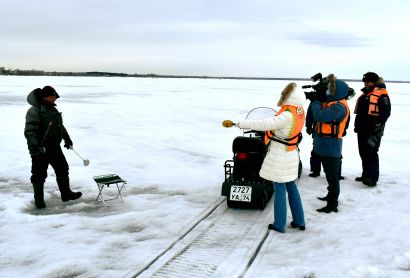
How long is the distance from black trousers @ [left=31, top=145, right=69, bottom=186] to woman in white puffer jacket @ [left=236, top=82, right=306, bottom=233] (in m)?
2.68

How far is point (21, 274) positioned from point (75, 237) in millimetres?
838

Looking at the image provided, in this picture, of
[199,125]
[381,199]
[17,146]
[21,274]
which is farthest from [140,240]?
[199,125]

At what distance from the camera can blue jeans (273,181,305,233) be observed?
430cm

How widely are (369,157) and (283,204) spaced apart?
2615 mm

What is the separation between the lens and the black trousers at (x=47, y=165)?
5.10m

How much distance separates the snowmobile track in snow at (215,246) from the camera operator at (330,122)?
906 millimetres

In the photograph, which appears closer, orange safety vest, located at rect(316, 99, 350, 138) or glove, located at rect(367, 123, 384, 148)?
orange safety vest, located at rect(316, 99, 350, 138)

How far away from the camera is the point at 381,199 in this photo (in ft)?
18.2

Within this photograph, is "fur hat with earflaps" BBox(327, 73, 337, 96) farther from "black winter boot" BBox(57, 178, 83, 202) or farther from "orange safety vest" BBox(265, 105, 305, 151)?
"black winter boot" BBox(57, 178, 83, 202)

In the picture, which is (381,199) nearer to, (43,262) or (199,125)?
(43,262)

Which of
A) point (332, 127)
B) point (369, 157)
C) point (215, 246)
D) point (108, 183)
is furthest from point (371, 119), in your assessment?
point (108, 183)

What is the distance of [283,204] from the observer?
4305 millimetres

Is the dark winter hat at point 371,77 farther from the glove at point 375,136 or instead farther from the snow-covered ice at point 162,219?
the snow-covered ice at point 162,219

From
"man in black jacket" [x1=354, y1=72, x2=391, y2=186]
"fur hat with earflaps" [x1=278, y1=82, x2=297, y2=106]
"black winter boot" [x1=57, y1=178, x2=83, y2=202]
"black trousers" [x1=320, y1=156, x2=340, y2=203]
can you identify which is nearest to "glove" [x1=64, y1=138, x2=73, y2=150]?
"black winter boot" [x1=57, y1=178, x2=83, y2=202]
